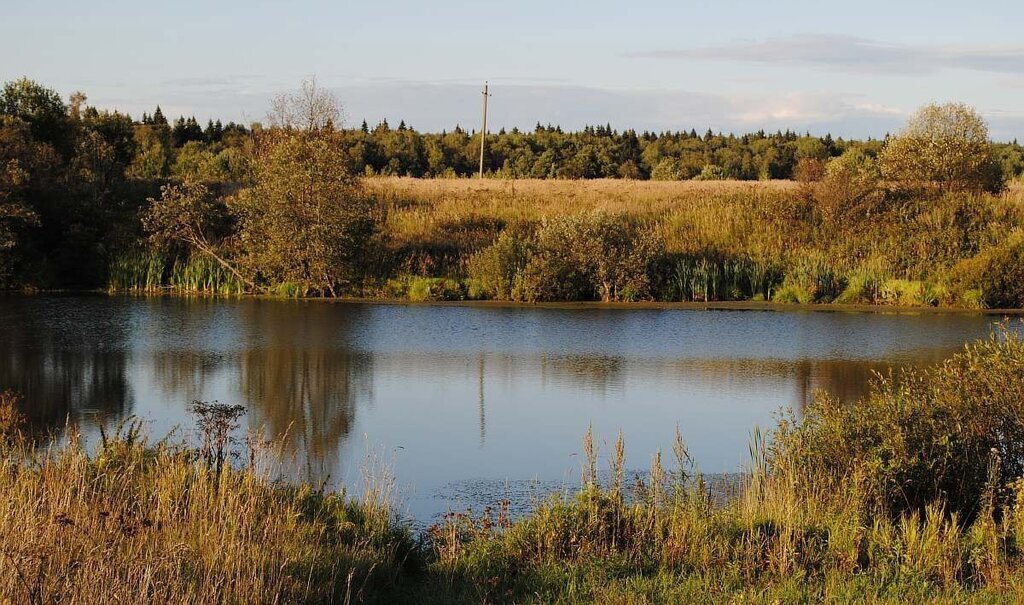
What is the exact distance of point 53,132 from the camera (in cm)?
4619

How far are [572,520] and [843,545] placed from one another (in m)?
1.96

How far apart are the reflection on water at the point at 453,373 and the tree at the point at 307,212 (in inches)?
106

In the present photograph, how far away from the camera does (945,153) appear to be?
134 ft

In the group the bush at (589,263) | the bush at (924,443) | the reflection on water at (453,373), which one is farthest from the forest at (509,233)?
the bush at (924,443)

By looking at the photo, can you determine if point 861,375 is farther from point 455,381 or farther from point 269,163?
point 269,163

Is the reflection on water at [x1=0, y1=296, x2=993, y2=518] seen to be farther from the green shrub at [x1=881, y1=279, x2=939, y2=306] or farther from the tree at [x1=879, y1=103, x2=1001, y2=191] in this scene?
the tree at [x1=879, y1=103, x2=1001, y2=191]

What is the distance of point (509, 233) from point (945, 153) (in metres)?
18.9

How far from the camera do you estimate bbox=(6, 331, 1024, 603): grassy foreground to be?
6.43 metres

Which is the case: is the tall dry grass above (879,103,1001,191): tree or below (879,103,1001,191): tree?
below

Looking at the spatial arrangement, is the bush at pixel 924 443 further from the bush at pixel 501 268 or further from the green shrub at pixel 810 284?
the green shrub at pixel 810 284

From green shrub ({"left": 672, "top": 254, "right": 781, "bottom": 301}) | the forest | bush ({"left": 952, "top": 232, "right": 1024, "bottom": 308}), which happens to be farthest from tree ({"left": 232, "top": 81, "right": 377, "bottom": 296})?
bush ({"left": 952, "top": 232, "right": 1024, "bottom": 308})

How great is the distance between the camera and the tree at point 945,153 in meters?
40.2

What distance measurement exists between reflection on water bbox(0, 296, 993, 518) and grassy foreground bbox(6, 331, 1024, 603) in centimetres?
204

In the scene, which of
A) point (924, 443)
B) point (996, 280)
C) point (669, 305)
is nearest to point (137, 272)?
point (669, 305)
